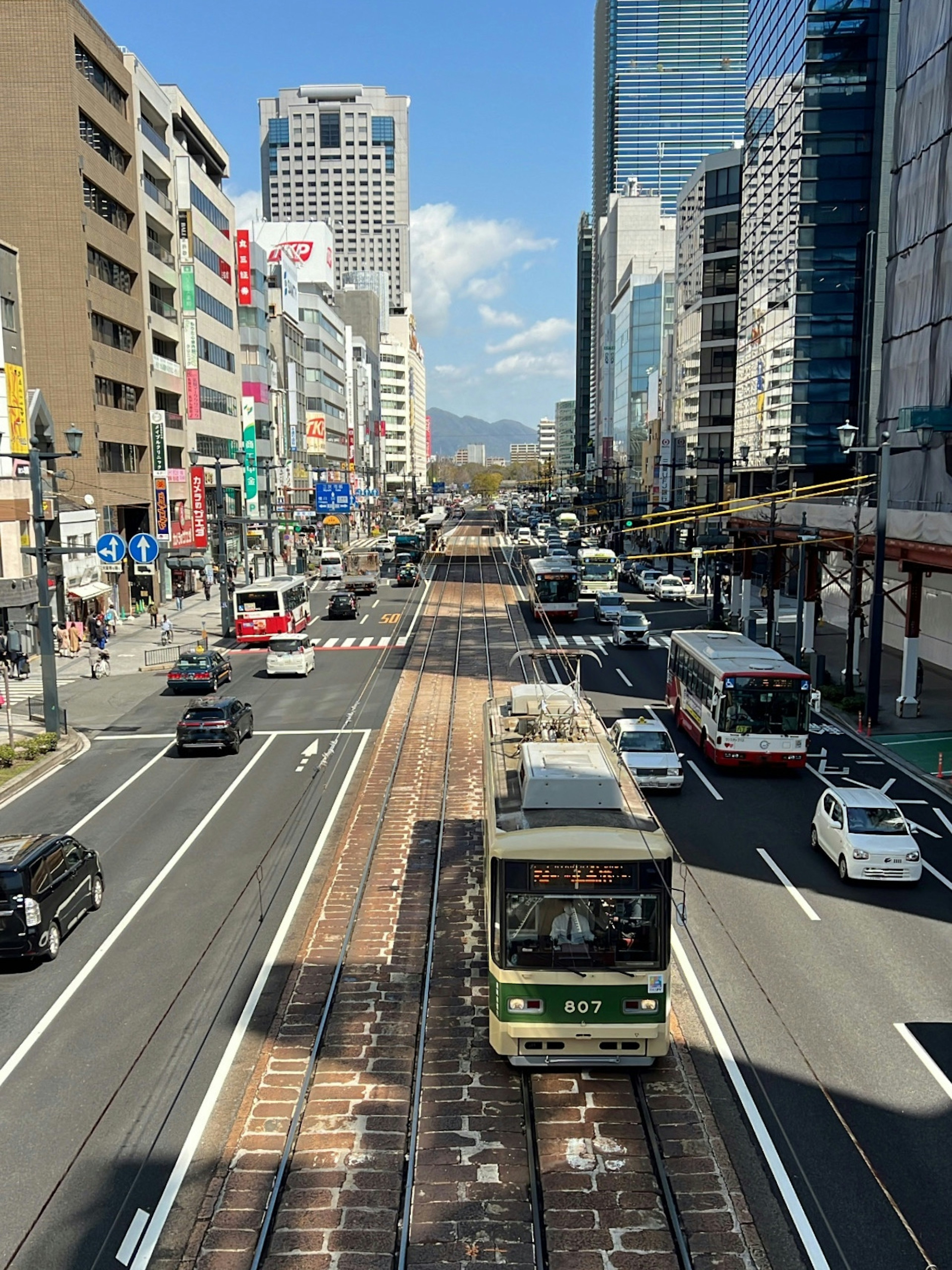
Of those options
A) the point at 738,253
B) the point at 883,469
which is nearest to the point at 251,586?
the point at 883,469

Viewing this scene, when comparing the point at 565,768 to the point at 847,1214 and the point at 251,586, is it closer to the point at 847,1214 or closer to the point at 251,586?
the point at 847,1214

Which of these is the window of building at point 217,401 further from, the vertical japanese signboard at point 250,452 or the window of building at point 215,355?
the vertical japanese signboard at point 250,452

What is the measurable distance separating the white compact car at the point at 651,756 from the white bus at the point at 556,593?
32020 mm

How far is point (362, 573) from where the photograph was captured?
7994 centimetres

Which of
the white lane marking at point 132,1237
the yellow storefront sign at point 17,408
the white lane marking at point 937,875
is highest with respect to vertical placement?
the yellow storefront sign at point 17,408

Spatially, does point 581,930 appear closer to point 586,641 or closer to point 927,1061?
point 927,1061

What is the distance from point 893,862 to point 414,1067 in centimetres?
1129

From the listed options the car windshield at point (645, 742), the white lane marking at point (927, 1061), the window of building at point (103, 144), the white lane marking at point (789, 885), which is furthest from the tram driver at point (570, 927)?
the window of building at point (103, 144)

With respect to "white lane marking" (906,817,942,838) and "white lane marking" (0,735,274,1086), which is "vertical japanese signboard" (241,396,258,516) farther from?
"white lane marking" (906,817,942,838)

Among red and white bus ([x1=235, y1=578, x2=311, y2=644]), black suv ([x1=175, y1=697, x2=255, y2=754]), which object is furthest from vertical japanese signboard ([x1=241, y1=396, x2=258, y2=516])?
black suv ([x1=175, y1=697, x2=255, y2=754])

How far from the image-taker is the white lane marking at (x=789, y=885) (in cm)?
1892

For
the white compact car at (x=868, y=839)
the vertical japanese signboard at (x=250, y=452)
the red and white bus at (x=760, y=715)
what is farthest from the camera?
the vertical japanese signboard at (x=250, y=452)

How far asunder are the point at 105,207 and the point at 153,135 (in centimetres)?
1205

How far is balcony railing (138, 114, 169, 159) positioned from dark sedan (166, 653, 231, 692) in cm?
4209
